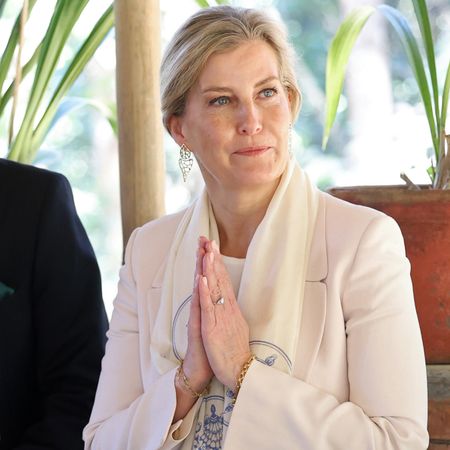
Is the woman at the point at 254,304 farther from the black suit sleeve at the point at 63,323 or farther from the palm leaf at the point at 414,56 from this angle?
the palm leaf at the point at 414,56

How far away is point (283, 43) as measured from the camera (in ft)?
6.73

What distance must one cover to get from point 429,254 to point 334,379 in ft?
1.36

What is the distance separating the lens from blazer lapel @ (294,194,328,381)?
6.12 feet

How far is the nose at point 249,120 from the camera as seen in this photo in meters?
1.93

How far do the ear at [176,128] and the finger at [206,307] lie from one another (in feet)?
1.34

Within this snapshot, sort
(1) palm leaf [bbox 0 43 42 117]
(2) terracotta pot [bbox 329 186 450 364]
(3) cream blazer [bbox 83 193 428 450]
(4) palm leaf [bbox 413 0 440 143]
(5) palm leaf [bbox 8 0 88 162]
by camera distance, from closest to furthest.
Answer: (3) cream blazer [bbox 83 193 428 450]
(2) terracotta pot [bbox 329 186 450 364]
(4) palm leaf [bbox 413 0 440 143]
(5) palm leaf [bbox 8 0 88 162]
(1) palm leaf [bbox 0 43 42 117]

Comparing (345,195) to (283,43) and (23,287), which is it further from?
(23,287)

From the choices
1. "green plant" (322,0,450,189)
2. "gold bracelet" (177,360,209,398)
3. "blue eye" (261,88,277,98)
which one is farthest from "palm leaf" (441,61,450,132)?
"gold bracelet" (177,360,209,398)

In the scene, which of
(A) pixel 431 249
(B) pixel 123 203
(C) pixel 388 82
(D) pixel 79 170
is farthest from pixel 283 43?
(D) pixel 79 170

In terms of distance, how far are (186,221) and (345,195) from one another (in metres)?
0.37

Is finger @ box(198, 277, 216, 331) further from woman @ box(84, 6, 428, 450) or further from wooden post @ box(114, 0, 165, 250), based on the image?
wooden post @ box(114, 0, 165, 250)

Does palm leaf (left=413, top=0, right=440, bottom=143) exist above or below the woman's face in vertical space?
above

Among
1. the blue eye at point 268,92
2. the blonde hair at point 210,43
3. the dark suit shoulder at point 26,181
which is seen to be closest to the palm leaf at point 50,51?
the dark suit shoulder at point 26,181

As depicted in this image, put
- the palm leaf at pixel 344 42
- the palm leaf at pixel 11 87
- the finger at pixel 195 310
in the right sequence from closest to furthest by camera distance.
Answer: the finger at pixel 195 310 → the palm leaf at pixel 344 42 → the palm leaf at pixel 11 87
